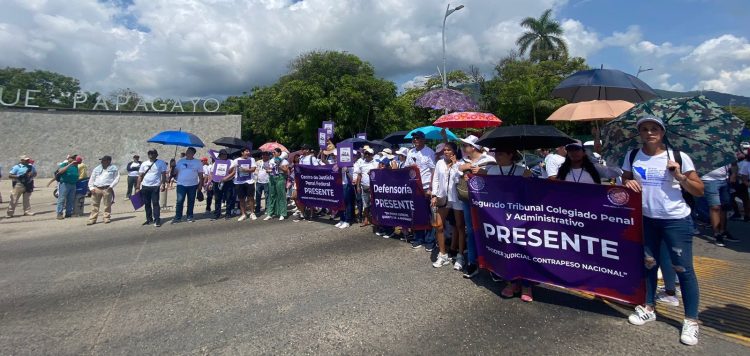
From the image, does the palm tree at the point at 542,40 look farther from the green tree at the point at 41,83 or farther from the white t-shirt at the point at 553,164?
the green tree at the point at 41,83

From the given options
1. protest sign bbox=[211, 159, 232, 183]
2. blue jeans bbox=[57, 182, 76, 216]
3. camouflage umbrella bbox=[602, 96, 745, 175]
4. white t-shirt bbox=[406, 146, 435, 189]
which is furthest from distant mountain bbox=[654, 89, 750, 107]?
blue jeans bbox=[57, 182, 76, 216]

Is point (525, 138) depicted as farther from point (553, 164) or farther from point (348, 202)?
point (348, 202)

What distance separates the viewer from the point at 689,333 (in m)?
3.25

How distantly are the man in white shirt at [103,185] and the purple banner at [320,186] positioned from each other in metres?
4.71

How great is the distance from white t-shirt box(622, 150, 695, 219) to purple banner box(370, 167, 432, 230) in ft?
11.3

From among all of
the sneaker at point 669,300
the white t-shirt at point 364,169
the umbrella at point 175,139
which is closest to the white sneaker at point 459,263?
the sneaker at point 669,300

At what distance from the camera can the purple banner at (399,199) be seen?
6566 millimetres

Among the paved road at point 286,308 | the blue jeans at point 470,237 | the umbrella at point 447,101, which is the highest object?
the umbrella at point 447,101

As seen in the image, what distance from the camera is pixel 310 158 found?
9586 millimetres

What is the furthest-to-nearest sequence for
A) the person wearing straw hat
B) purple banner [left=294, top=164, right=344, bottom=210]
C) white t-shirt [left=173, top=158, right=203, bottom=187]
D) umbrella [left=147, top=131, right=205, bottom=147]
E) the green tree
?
1. the green tree
2. the person wearing straw hat
3. umbrella [left=147, top=131, right=205, bottom=147]
4. white t-shirt [left=173, top=158, right=203, bottom=187]
5. purple banner [left=294, top=164, right=344, bottom=210]

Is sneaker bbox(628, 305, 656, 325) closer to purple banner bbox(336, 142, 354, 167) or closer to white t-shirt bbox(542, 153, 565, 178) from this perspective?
white t-shirt bbox(542, 153, 565, 178)

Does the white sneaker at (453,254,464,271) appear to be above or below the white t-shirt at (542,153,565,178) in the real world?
below

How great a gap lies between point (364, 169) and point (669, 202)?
554cm

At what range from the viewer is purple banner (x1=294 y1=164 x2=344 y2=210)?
8727 mm
